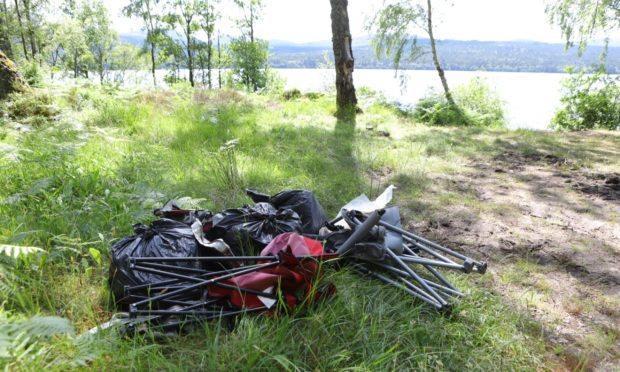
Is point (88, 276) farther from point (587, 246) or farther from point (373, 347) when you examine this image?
point (587, 246)

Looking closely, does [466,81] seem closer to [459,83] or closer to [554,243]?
[459,83]

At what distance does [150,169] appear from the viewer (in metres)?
4.43

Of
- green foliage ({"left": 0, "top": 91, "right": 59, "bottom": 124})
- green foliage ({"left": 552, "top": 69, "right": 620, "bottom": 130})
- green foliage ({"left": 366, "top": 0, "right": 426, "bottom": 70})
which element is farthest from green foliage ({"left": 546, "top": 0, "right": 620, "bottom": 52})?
green foliage ({"left": 0, "top": 91, "right": 59, "bottom": 124})

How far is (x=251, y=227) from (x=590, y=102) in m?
15.2

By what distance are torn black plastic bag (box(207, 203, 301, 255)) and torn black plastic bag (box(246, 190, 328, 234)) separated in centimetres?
15

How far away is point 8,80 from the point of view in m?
7.03

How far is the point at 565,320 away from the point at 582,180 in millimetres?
3597

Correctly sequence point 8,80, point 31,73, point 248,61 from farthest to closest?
1. point 248,61
2. point 31,73
3. point 8,80

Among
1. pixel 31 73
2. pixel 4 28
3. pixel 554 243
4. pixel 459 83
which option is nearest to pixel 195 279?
pixel 554 243

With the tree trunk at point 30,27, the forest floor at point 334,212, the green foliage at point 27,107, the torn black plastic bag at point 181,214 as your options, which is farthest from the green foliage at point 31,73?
the tree trunk at point 30,27

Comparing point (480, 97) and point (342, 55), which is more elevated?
point (342, 55)

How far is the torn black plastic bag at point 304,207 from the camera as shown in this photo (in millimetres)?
3074

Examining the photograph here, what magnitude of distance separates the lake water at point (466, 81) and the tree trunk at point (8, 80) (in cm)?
804

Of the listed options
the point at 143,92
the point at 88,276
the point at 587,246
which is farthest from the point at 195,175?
the point at 143,92
